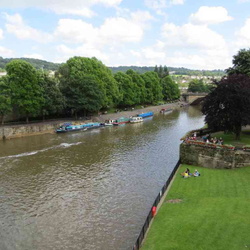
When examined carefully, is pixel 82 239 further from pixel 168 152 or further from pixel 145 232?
pixel 168 152

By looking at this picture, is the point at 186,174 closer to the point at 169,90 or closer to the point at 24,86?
the point at 24,86

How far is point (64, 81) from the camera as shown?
7594 centimetres

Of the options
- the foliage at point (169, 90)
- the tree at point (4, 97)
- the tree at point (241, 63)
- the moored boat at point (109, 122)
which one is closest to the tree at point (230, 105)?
the tree at point (241, 63)

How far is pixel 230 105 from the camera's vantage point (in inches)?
1575

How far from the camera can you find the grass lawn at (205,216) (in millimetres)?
17891

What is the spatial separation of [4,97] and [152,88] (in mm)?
74243

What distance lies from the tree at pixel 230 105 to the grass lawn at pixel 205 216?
10.7m

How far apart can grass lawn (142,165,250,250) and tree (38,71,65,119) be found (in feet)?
150

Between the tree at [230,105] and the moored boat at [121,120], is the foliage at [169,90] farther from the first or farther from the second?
the tree at [230,105]

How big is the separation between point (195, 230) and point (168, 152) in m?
28.4

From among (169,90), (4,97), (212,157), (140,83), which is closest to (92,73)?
(4,97)

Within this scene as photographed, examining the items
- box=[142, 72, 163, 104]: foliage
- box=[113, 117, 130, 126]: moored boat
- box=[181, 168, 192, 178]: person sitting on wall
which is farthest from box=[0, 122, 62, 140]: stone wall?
box=[142, 72, 163, 104]: foliage

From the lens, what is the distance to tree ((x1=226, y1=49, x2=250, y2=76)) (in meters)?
53.2

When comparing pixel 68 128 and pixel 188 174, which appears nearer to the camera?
pixel 188 174
